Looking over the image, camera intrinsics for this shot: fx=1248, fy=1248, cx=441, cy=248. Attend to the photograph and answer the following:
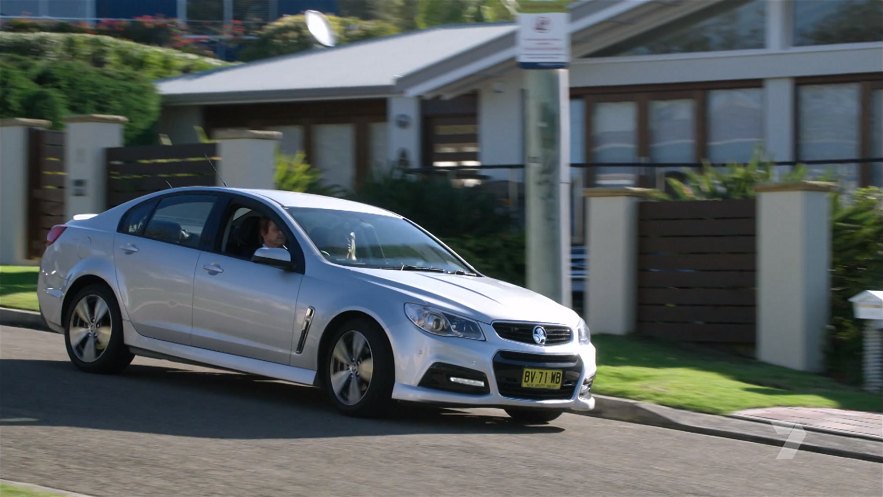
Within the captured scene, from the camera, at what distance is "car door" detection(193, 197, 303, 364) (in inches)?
349

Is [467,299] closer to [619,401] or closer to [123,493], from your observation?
[619,401]

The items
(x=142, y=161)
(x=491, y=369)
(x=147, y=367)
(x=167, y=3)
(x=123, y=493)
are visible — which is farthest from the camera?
(x=167, y=3)

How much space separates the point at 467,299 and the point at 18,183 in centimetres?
1219

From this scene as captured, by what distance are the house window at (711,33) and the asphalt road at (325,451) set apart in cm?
1038

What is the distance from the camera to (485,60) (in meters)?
19.1

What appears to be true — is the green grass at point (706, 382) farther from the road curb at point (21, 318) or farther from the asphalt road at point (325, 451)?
the road curb at point (21, 318)

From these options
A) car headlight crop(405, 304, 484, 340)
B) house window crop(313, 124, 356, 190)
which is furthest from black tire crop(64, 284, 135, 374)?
house window crop(313, 124, 356, 190)

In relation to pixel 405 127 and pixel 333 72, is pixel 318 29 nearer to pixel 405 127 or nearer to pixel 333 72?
A: pixel 333 72

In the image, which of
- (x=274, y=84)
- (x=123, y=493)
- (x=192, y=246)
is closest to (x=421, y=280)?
(x=192, y=246)

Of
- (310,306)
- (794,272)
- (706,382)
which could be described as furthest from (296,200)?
(794,272)

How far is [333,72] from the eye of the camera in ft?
74.4

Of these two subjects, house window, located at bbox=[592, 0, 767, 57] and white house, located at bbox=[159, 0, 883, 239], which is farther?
house window, located at bbox=[592, 0, 767, 57]

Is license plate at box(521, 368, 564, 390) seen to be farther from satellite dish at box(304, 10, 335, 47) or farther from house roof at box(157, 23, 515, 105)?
satellite dish at box(304, 10, 335, 47)

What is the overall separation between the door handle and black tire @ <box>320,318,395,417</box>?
1209 millimetres
